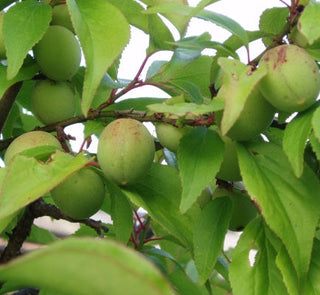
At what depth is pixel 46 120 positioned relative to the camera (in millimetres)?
797

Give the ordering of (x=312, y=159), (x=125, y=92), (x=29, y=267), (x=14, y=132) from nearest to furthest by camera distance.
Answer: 1. (x=29, y=267)
2. (x=312, y=159)
3. (x=125, y=92)
4. (x=14, y=132)

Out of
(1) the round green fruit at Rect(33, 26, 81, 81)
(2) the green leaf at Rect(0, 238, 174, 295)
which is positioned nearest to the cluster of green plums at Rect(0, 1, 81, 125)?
(1) the round green fruit at Rect(33, 26, 81, 81)

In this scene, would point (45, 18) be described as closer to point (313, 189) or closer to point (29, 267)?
point (313, 189)

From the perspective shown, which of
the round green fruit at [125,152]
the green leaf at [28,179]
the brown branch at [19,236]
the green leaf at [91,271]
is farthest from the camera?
the brown branch at [19,236]

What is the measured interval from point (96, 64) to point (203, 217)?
0.70 ft

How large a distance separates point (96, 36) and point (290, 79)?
0.69 ft

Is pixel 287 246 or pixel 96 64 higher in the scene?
pixel 96 64

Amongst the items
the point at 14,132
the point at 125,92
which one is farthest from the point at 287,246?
the point at 14,132

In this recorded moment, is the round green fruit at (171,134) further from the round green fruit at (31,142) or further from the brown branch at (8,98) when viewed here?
the brown branch at (8,98)

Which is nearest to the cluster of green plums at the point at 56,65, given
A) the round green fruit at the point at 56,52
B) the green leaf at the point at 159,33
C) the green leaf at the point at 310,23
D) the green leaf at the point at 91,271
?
the round green fruit at the point at 56,52

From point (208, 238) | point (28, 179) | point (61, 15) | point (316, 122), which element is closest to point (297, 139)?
point (316, 122)

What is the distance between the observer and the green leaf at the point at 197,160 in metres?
0.58

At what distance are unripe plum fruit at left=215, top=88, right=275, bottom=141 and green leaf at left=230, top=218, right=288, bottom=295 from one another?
0.12 metres

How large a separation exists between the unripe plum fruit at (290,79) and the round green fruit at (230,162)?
0.27ft
